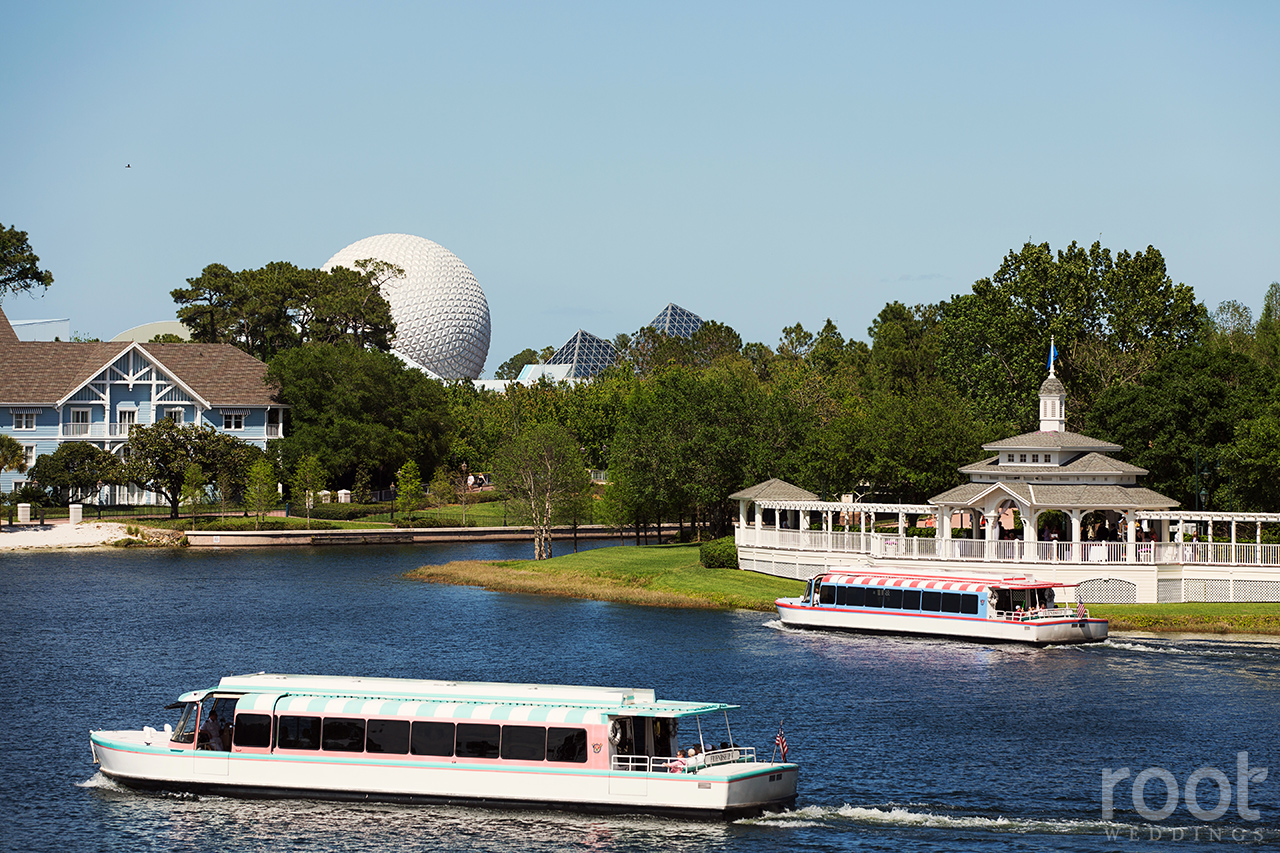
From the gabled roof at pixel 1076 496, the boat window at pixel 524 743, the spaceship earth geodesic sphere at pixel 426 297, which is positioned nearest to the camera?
the boat window at pixel 524 743

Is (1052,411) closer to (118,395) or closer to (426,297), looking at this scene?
(118,395)

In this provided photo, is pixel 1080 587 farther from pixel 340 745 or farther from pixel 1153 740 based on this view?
pixel 340 745

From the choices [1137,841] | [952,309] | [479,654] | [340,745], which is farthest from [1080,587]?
[952,309]

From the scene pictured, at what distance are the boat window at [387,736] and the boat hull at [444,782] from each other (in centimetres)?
31

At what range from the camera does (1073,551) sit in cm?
6353

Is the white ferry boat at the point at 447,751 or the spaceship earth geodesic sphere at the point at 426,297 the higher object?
the spaceship earth geodesic sphere at the point at 426,297

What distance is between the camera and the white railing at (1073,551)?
205 feet

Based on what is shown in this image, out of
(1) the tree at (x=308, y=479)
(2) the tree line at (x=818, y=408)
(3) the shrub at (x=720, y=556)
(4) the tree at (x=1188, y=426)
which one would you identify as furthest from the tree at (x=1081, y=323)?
(1) the tree at (x=308, y=479)

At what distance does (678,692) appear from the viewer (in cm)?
4488

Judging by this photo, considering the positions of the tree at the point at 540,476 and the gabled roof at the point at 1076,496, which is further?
the tree at the point at 540,476

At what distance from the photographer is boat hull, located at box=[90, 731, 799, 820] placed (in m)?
32.3

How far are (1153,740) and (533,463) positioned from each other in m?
54.5

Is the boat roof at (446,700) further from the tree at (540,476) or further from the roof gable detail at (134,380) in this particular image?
the roof gable detail at (134,380)

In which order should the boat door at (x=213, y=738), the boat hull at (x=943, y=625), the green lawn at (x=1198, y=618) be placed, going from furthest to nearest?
the green lawn at (x=1198, y=618) → the boat hull at (x=943, y=625) → the boat door at (x=213, y=738)
